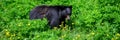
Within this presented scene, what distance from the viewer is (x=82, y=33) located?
930 cm

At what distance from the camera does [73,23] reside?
9.34 meters

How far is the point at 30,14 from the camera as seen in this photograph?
1066 centimetres

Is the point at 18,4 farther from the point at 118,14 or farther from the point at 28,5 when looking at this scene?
the point at 118,14

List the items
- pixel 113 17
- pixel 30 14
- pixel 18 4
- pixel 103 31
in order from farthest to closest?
pixel 18 4, pixel 30 14, pixel 113 17, pixel 103 31

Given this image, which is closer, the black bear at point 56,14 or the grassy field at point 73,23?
the grassy field at point 73,23

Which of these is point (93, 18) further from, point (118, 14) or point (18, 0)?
point (18, 0)

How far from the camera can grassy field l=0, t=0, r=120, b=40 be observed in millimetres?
8734

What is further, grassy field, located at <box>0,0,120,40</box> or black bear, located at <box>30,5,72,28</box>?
black bear, located at <box>30,5,72,28</box>

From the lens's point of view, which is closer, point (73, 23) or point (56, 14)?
point (73, 23)

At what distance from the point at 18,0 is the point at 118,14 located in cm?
332

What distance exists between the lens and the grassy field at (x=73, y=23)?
344 inches

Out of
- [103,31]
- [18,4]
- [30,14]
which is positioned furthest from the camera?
[18,4]

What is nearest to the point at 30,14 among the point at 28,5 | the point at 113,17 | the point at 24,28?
the point at 28,5

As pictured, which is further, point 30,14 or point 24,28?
point 30,14
